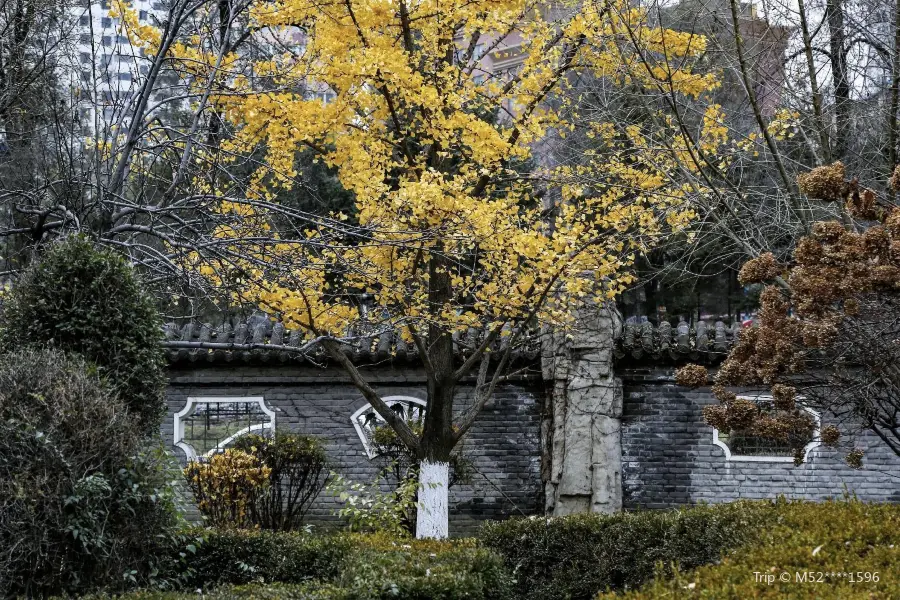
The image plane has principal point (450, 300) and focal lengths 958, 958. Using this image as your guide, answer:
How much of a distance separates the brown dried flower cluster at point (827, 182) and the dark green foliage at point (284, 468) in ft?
22.3

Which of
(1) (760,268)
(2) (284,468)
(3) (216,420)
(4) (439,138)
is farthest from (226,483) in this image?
(1) (760,268)

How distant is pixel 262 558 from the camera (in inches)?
272

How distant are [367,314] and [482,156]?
1860 millimetres

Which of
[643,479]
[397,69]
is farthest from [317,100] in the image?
[643,479]

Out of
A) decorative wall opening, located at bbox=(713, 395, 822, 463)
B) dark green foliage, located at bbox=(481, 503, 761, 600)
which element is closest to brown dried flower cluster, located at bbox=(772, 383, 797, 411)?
dark green foliage, located at bbox=(481, 503, 761, 600)

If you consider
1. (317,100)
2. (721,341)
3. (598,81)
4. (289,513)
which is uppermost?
(598,81)

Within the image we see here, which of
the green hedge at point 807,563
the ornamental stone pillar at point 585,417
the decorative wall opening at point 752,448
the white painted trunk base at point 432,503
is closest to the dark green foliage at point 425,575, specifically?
the green hedge at point 807,563

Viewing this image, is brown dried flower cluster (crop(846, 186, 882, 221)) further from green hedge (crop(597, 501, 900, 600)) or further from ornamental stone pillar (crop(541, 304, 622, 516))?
ornamental stone pillar (crop(541, 304, 622, 516))

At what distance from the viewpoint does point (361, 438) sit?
1226cm

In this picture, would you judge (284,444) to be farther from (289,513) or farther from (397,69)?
(397,69)

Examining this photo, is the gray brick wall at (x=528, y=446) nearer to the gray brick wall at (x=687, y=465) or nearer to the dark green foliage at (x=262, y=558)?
the gray brick wall at (x=687, y=465)

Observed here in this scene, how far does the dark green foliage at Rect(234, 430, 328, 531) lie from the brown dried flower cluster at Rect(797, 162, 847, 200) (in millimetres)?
6782

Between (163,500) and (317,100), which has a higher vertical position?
(317,100)

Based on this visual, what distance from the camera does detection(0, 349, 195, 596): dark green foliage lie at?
4812 mm
